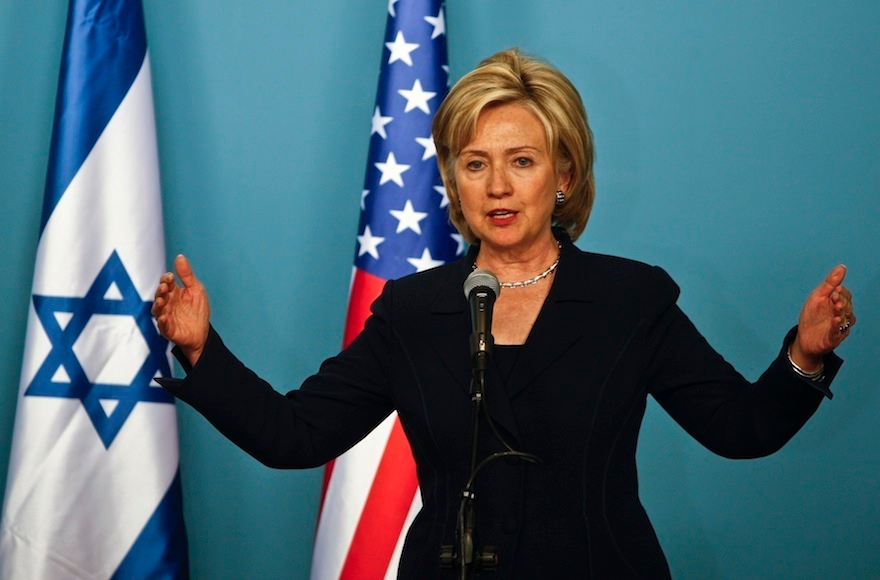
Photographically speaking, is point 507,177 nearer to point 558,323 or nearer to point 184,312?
point 558,323

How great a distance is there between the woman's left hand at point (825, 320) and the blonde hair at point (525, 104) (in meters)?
0.52

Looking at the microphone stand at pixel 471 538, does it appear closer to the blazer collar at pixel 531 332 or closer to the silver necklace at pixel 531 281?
the blazer collar at pixel 531 332

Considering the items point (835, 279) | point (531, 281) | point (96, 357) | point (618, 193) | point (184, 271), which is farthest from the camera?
point (618, 193)

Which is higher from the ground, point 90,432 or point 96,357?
point 96,357

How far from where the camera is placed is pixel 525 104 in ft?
6.16

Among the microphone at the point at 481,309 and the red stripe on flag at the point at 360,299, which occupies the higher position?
the red stripe on flag at the point at 360,299

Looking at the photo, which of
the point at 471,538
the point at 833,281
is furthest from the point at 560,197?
the point at 471,538

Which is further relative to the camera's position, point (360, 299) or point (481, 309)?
point (360, 299)

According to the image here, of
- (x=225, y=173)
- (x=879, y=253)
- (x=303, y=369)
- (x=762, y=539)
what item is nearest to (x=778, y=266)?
(x=879, y=253)

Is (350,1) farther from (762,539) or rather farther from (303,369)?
(762,539)

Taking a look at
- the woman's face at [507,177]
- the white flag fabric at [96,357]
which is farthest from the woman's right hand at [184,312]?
the white flag fabric at [96,357]

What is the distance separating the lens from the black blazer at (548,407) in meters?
1.65

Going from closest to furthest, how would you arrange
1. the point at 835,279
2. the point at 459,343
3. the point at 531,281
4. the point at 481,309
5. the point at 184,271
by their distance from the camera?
1. the point at 481,309
2. the point at 835,279
3. the point at 184,271
4. the point at 459,343
5. the point at 531,281

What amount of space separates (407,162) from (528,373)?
130 centimetres
